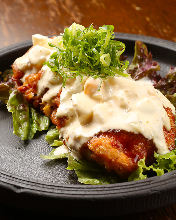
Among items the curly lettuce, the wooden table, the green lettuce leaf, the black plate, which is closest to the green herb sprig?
the green lettuce leaf

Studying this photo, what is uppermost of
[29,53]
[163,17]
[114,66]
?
[114,66]

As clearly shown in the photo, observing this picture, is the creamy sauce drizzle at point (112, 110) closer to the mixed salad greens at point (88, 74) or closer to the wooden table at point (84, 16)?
the mixed salad greens at point (88, 74)

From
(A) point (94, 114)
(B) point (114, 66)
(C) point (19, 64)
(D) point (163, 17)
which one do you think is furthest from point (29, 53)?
(D) point (163, 17)

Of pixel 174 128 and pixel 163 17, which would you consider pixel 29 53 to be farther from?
pixel 163 17

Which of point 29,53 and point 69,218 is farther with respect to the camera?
point 29,53

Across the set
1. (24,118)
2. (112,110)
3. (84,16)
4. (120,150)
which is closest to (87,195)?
(120,150)

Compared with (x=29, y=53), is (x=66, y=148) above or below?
below

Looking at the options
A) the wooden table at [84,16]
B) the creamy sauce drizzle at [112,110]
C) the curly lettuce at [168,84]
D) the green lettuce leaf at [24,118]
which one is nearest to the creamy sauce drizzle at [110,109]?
the creamy sauce drizzle at [112,110]
